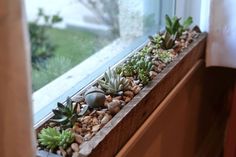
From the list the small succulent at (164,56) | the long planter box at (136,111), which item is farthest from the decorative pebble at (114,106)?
the small succulent at (164,56)

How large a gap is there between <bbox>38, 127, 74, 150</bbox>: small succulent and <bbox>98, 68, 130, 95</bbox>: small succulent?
10.2 inches

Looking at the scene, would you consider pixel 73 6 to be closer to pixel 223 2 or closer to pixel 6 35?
pixel 223 2

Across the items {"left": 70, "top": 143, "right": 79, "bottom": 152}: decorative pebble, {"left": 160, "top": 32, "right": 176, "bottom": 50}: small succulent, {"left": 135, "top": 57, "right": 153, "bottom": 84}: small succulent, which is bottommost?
{"left": 70, "top": 143, "right": 79, "bottom": 152}: decorative pebble

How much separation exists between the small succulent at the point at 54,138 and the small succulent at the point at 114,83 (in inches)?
10.2

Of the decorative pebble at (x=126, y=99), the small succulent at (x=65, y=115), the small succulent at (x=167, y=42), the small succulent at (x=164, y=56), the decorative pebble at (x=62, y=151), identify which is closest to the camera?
the decorative pebble at (x=62, y=151)

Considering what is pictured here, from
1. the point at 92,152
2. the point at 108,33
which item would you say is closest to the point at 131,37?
the point at 108,33

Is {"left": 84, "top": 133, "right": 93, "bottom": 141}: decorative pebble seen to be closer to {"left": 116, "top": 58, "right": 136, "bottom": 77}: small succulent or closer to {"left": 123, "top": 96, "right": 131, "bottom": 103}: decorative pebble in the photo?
{"left": 123, "top": 96, "right": 131, "bottom": 103}: decorative pebble

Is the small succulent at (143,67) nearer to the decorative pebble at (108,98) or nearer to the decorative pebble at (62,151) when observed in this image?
the decorative pebble at (108,98)

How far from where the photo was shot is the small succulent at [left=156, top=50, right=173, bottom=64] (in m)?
1.39

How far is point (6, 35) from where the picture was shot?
1.84ft

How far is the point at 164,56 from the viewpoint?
142cm

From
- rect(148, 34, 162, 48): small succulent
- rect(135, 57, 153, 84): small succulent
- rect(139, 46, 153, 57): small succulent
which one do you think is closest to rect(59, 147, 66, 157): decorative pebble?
rect(135, 57, 153, 84): small succulent

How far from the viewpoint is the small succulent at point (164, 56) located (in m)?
1.39

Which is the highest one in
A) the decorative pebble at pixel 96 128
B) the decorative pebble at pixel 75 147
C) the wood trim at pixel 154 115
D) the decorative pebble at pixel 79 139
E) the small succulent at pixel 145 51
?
the small succulent at pixel 145 51
